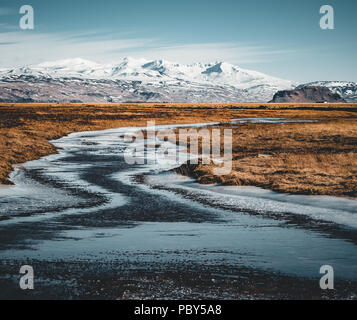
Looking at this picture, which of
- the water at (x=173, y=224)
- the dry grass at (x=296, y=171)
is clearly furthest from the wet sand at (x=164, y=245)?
the dry grass at (x=296, y=171)

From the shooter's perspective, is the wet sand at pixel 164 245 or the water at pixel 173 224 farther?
the water at pixel 173 224

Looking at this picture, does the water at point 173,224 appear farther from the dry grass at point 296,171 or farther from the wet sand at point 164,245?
the dry grass at point 296,171

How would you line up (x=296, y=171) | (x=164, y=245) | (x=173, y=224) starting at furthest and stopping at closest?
(x=296, y=171) < (x=173, y=224) < (x=164, y=245)

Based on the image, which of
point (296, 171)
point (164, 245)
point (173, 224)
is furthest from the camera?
point (296, 171)

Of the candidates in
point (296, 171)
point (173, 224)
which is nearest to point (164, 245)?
point (173, 224)

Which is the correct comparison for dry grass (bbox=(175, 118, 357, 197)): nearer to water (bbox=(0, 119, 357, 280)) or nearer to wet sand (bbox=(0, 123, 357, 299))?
water (bbox=(0, 119, 357, 280))

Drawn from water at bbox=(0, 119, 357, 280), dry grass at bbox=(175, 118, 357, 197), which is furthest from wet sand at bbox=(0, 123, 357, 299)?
dry grass at bbox=(175, 118, 357, 197)

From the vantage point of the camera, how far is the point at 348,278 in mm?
9602

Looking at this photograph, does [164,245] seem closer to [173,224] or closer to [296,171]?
[173,224]

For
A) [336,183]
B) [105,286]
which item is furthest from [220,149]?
[105,286]

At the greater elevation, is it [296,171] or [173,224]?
[296,171]

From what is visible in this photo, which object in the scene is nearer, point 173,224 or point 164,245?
point 164,245

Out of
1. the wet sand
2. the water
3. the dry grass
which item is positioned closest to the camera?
the wet sand
